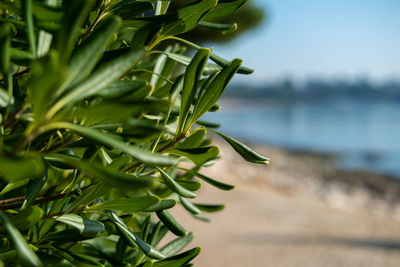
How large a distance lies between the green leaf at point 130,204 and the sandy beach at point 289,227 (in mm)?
3858

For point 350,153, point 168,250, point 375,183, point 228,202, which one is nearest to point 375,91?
point 350,153

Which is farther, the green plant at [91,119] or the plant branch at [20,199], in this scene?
the plant branch at [20,199]

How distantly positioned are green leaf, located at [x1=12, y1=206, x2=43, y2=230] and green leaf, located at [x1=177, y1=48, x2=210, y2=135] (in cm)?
17

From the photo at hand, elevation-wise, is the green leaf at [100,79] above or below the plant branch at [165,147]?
above

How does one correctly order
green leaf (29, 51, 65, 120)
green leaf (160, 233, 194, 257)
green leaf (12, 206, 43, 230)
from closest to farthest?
green leaf (29, 51, 65, 120), green leaf (12, 206, 43, 230), green leaf (160, 233, 194, 257)

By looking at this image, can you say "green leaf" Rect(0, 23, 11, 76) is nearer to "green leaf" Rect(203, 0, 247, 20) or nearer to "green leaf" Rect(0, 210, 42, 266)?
"green leaf" Rect(0, 210, 42, 266)

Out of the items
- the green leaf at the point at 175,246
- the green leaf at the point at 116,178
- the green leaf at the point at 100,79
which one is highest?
the green leaf at the point at 100,79

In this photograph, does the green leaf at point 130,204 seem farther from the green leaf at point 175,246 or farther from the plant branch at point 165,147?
the green leaf at point 175,246

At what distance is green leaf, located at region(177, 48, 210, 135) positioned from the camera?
0.47 metres

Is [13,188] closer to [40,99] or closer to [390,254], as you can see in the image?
[40,99]

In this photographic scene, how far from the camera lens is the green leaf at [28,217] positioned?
41 cm

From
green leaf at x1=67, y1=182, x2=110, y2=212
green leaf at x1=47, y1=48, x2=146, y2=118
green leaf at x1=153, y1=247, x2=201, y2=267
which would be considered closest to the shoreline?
green leaf at x1=153, y1=247, x2=201, y2=267

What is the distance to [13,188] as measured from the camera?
58 centimetres

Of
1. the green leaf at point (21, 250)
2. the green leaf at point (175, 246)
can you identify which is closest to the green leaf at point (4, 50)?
the green leaf at point (21, 250)
